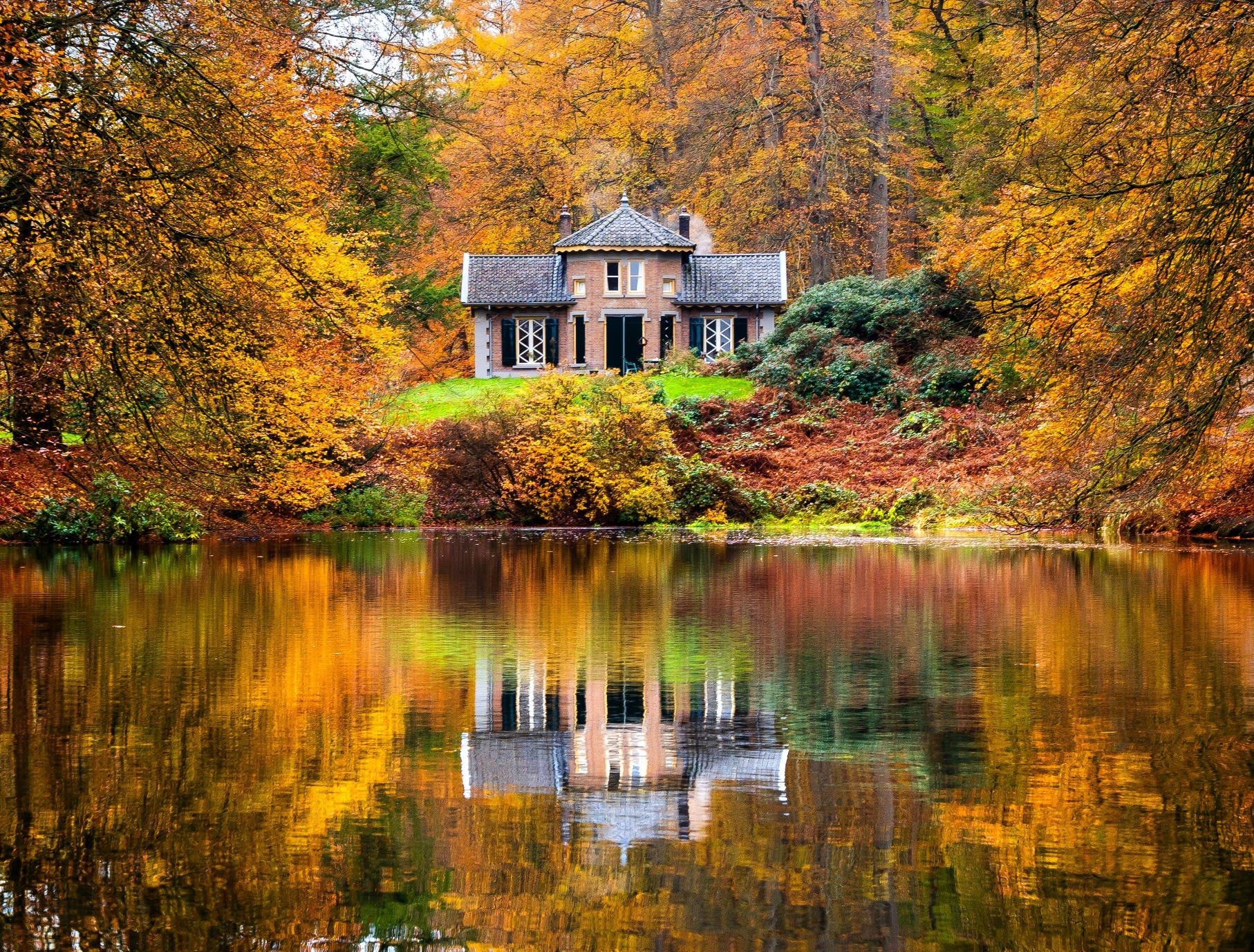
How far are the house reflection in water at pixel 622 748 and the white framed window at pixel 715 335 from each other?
41501mm

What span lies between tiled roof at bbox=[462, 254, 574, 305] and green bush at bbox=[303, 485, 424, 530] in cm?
1693

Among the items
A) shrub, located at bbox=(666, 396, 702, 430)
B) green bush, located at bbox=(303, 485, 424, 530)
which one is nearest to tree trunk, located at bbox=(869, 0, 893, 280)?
shrub, located at bbox=(666, 396, 702, 430)

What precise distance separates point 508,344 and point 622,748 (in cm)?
4418

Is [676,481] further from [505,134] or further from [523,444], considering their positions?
[505,134]

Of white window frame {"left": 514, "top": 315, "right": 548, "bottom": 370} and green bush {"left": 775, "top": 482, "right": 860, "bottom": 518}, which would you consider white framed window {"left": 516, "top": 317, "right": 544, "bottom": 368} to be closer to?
white window frame {"left": 514, "top": 315, "right": 548, "bottom": 370}

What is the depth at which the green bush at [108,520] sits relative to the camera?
2623 centimetres

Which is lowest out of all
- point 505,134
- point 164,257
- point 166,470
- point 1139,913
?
point 1139,913

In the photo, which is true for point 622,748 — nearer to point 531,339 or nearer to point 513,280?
point 531,339

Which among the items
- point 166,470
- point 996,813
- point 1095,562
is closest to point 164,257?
point 166,470

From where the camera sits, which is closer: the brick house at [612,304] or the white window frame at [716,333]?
the brick house at [612,304]

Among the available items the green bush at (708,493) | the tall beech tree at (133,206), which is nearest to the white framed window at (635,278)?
the green bush at (708,493)

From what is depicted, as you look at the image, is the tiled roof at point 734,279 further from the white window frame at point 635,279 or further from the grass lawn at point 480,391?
the grass lawn at point 480,391

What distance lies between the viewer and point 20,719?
9023mm

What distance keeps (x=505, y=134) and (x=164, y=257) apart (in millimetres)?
47522
